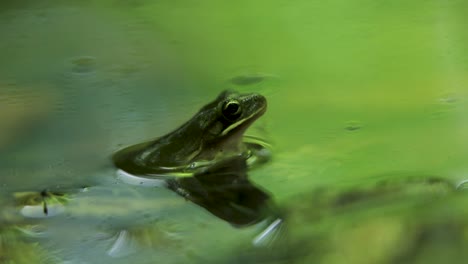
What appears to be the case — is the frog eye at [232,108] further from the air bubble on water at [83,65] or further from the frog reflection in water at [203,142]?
the air bubble on water at [83,65]

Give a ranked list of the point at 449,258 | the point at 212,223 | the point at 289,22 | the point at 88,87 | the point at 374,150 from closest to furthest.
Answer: the point at 449,258 < the point at 212,223 < the point at 374,150 < the point at 88,87 < the point at 289,22

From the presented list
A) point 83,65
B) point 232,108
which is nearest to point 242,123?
point 232,108

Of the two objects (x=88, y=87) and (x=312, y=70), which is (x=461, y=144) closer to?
(x=312, y=70)

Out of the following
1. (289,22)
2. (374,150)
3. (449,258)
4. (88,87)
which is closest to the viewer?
(449,258)

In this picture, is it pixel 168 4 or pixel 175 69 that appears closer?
pixel 175 69

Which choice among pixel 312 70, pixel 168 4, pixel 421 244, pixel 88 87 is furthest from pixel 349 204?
pixel 168 4

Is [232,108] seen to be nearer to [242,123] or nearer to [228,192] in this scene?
[242,123]
